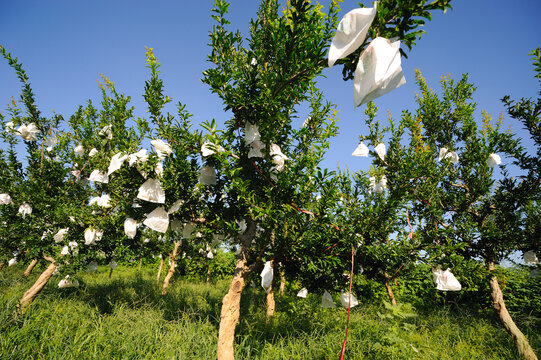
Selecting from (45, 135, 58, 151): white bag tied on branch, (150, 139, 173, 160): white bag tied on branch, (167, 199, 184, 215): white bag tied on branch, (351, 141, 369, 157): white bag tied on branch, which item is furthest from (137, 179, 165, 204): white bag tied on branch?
(45, 135, 58, 151): white bag tied on branch

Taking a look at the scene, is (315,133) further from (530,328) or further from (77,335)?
(530,328)

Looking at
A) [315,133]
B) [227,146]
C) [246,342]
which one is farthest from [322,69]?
[246,342]

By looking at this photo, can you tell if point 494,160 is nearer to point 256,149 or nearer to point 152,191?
point 256,149

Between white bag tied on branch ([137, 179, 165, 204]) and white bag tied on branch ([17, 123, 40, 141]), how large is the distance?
393 centimetres

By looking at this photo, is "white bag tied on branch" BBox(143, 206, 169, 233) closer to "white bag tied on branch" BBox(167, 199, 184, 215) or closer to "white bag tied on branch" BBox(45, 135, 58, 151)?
"white bag tied on branch" BBox(167, 199, 184, 215)

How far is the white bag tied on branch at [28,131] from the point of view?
4614 millimetres

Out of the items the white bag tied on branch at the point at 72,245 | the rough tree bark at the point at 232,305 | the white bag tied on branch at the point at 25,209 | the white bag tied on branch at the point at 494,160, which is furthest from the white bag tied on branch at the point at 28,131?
the white bag tied on branch at the point at 494,160

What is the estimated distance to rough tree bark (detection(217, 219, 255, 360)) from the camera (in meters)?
3.00

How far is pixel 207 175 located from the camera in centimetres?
318

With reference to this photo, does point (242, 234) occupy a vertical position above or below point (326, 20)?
below

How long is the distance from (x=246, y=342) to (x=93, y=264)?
11.1 ft

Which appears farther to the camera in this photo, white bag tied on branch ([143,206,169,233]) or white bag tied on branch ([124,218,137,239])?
white bag tied on branch ([124,218,137,239])

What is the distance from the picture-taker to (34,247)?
4469mm

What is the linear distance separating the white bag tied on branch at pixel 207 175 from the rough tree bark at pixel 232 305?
2.84ft
